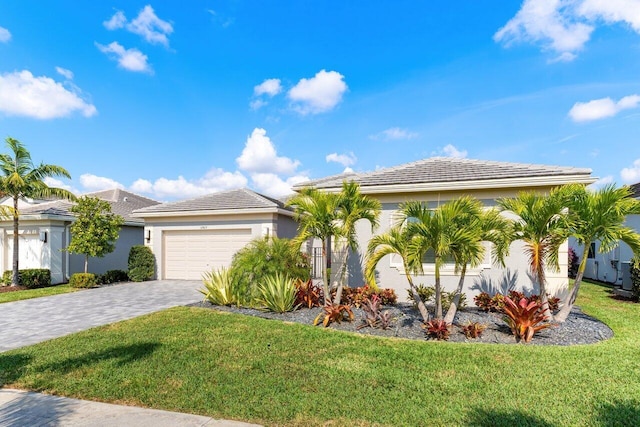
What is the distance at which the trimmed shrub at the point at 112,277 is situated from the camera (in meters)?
15.9

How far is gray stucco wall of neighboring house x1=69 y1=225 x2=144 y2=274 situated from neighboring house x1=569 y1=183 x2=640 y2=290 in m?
22.4

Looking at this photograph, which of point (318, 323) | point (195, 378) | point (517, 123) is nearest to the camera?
point (195, 378)

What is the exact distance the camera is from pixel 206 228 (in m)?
16.4

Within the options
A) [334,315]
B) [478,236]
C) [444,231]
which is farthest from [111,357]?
[478,236]

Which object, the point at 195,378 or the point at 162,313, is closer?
the point at 195,378

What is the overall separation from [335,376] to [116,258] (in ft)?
61.0

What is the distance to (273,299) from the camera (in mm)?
8953

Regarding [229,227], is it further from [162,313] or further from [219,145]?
[162,313]

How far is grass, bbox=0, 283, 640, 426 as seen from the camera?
3.79 m

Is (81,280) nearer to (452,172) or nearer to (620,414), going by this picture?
(452,172)

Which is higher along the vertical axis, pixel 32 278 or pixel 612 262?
pixel 612 262

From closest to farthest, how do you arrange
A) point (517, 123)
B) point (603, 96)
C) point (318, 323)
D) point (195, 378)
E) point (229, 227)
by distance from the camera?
point (195, 378), point (318, 323), point (603, 96), point (517, 123), point (229, 227)

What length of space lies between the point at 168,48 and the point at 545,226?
15.5 metres

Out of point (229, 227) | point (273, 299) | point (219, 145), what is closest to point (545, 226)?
point (273, 299)
